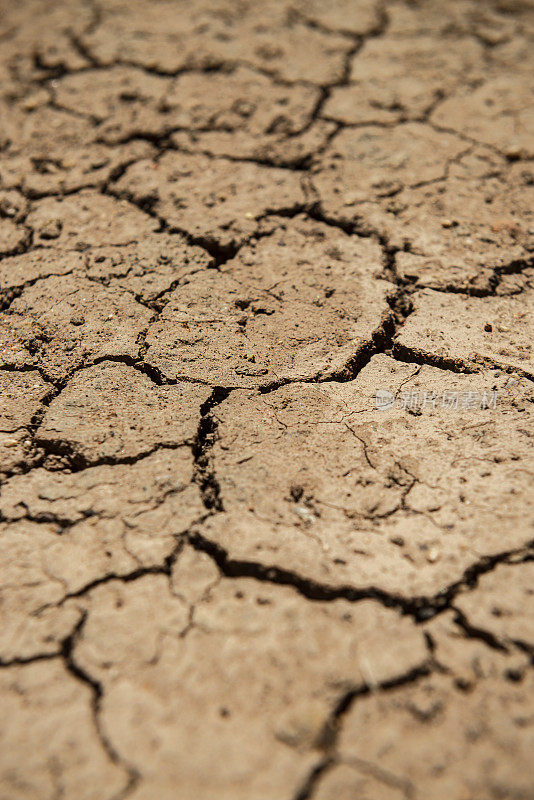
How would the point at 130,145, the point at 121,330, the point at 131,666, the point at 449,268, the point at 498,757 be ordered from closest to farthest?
the point at 498,757 → the point at 131,666 → the point at 121,330 → the point at 449,268 → the point at 130,145

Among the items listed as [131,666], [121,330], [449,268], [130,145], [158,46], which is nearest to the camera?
[131,666]

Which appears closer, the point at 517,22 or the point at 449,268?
the point at 449,268

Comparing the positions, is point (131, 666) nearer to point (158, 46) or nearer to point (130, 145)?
point (130, 145)

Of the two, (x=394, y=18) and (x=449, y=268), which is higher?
(x=394, y=18)

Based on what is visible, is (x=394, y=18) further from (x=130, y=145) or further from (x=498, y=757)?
(x=498, y=757)

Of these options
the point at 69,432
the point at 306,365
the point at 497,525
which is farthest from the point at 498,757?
the point at 69,432

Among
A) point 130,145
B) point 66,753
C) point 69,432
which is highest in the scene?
point 130,145
